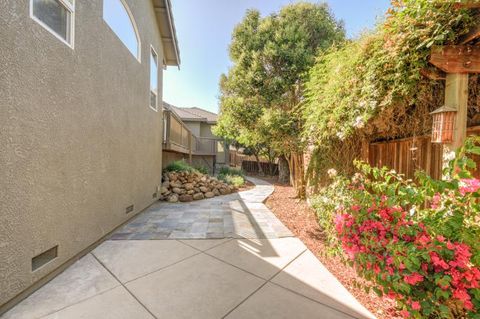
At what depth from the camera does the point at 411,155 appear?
3.27 meters

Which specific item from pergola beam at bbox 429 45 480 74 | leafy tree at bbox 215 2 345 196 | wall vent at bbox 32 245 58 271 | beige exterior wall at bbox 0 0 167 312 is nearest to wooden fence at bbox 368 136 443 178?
pergola beam at bbox 429 45 480 74

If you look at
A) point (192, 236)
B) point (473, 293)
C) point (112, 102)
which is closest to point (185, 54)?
point (112, 102)

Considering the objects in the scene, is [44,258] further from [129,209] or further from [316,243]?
[316,243]

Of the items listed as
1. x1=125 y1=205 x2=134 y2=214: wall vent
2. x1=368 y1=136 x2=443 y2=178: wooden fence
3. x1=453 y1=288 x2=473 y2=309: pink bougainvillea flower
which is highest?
x1=368 y1=136 x2=443 y2=178: wooden fence

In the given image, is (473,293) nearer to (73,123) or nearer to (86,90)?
(73,123)

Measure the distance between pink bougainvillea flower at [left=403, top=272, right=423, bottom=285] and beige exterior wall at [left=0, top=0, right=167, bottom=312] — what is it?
144 inches

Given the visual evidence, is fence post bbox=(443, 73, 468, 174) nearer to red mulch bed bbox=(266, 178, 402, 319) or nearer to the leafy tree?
red mulch bed bbox=(266, 178, 402, 319)

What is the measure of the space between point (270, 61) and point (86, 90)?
24.5 feet

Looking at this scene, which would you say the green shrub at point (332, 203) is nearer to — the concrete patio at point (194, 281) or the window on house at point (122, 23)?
the concrete patio at point (194, 281)

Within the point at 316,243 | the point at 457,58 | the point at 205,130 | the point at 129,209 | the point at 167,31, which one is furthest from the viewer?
the point at 205,130

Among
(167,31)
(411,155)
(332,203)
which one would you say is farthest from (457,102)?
(167,31)

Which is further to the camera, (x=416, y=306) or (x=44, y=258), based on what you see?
(x=44, y=258)

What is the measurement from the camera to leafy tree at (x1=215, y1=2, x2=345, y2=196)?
27.1 ft

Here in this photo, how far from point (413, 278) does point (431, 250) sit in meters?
0.24
